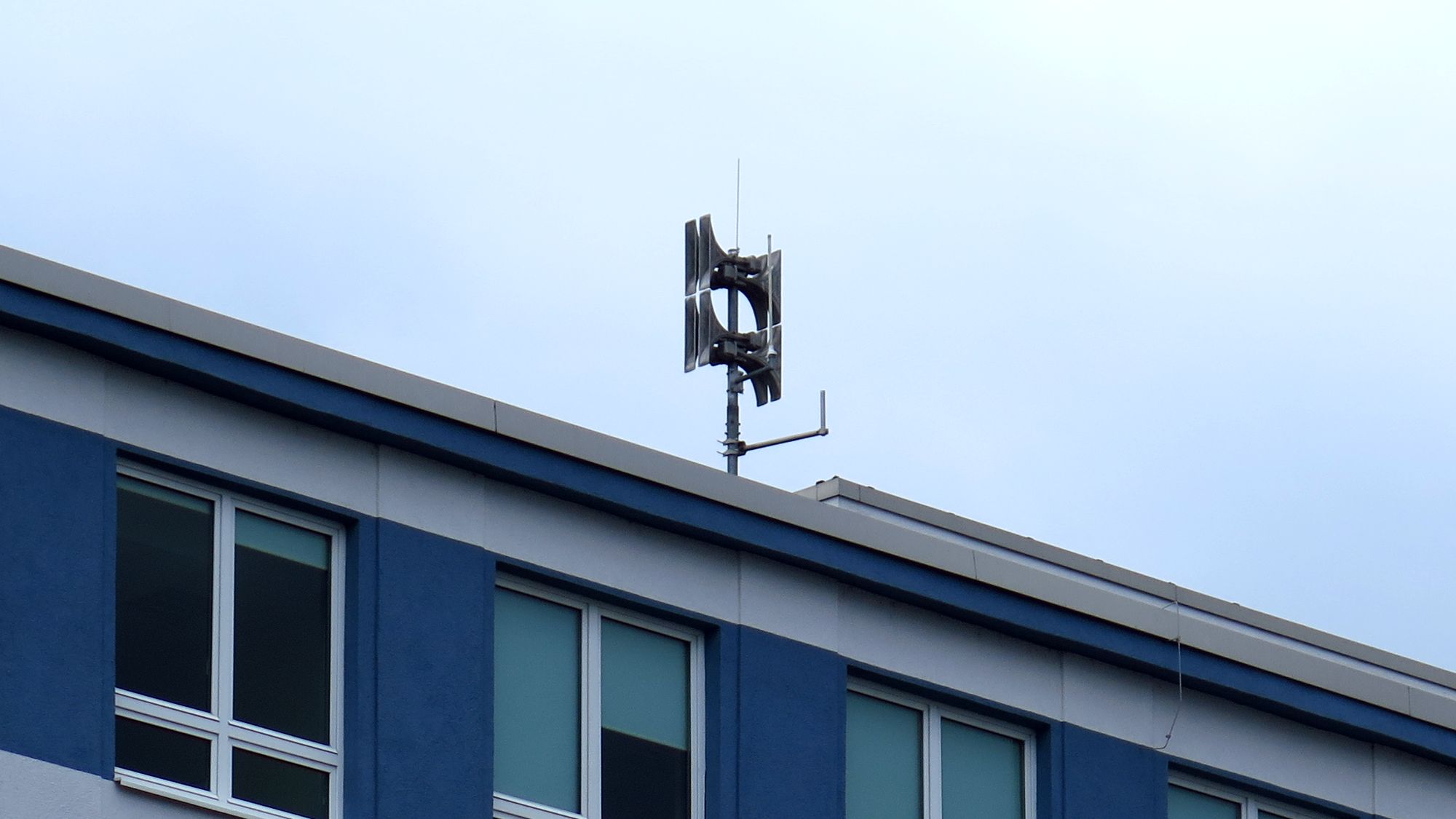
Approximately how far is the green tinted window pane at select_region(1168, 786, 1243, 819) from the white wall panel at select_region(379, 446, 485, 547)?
20.8 feet

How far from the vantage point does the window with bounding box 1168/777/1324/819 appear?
21.3 m

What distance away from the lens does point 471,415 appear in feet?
59.5

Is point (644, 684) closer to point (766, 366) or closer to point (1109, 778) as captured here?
point (1109, 778)

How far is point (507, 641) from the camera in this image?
60.1 feet

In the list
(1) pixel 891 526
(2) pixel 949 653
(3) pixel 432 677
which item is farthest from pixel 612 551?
A: (2) pixel 949 653

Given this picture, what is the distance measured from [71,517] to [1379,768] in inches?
439

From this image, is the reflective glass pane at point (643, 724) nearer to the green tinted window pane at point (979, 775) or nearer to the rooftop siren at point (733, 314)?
the green tinted window pane at point (979, 775)

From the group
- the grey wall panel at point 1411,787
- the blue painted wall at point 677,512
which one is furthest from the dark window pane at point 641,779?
the grey wall panel at point 1411,787

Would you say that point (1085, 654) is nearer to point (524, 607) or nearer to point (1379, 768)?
point (1379, 768)

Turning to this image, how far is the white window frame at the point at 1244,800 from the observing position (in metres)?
21.4

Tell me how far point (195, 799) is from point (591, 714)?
10.0 ft

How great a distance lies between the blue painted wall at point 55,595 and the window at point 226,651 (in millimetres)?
262

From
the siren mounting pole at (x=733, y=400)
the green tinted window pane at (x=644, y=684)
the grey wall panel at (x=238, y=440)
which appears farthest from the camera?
the siren mounting pole at (x=733, y=400)

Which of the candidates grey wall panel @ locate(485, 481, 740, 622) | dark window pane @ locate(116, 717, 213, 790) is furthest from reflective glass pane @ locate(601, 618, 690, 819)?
dark window pane @ locate(116, 717, 213, 790)
